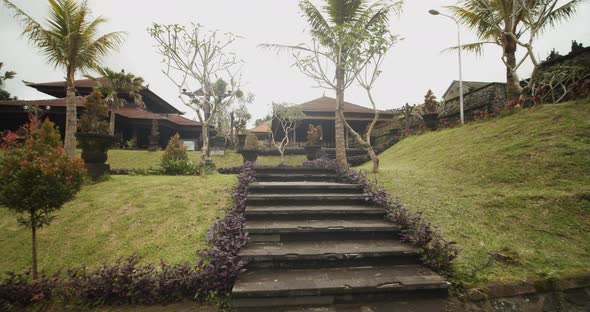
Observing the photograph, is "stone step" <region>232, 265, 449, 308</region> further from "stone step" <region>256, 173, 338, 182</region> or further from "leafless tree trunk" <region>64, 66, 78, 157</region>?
"leafless tree trunk" <region>64, 66, 78, 157</region>

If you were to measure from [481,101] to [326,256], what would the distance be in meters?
15.6

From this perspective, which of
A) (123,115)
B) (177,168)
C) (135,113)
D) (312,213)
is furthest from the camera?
(135,113)

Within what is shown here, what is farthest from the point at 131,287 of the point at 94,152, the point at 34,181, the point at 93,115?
the point at 93,115

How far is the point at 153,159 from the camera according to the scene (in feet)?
46.8

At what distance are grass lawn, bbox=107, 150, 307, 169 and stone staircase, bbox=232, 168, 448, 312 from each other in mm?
10869

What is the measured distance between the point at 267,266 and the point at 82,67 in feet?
43.0

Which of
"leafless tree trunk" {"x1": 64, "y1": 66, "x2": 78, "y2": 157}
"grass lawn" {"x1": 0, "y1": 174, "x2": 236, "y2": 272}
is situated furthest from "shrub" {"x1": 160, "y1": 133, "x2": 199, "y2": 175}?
"leafless tree trunk" {"x1": 64, "y1": 66, "x2": 78, "y2": 157}

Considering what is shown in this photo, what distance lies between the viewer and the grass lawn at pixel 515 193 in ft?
10.1

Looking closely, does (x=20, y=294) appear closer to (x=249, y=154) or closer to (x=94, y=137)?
(x=94, y=137)

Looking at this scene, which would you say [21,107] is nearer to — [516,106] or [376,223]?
[376,223]

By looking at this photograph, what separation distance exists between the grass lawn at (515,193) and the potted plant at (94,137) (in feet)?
28.0

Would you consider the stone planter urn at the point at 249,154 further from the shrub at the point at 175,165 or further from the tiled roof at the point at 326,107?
the tiled roof at the point at 326,107

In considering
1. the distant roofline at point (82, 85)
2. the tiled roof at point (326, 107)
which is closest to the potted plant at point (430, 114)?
the tiled roof at point (326, 107)

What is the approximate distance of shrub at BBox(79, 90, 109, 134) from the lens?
6.92m
